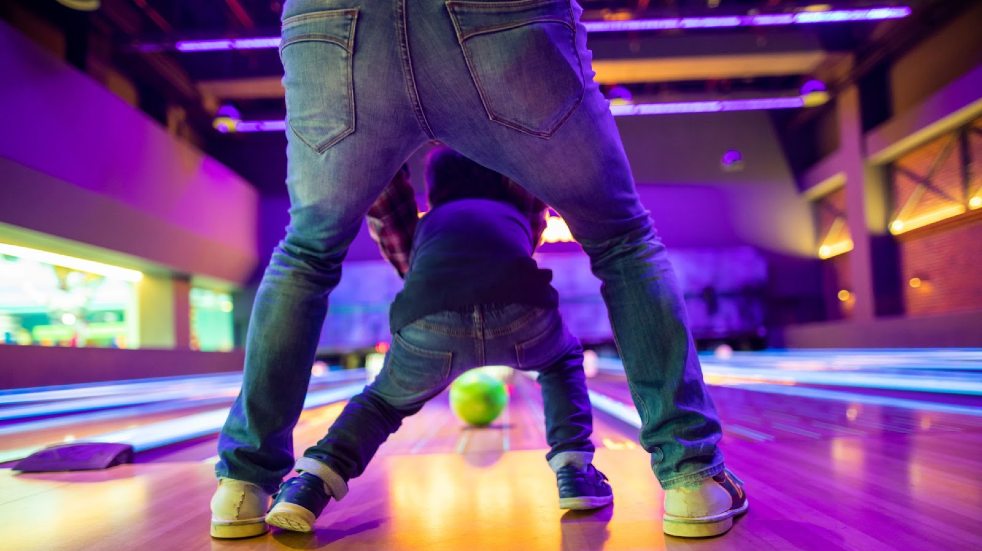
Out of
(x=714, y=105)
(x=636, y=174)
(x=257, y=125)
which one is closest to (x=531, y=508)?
(x=257, y=125)

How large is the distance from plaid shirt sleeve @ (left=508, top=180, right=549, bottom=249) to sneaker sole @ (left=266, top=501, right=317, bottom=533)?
2.10ft

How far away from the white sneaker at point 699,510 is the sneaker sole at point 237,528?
61 centimetres

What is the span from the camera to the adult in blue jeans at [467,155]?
2.67 feet

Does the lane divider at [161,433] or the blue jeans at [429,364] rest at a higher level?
the blue jeans at [429,364]

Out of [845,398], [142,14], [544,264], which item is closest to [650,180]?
[544,264]

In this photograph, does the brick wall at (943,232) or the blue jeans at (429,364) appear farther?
Answer: the brick wall at (943,232)

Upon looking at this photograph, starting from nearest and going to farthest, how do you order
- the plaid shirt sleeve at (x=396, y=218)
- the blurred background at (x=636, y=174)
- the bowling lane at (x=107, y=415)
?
the plaid shirt sleeve at (x=396, y=218) → the bowling lane at (x=107, y=415) → the blurred background at (x=636, y=174)

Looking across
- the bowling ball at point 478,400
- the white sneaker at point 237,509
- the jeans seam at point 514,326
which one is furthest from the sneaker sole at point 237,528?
the bowling ball at point 478,400

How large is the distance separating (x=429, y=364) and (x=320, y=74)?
1.58 ft

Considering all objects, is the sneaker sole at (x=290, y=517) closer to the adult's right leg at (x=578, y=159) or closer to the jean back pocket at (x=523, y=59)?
the adult's right leg at (x=578, y=159)

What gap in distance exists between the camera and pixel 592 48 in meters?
8.59

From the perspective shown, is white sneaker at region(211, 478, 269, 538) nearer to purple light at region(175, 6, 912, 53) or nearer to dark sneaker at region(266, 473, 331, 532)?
dark sneaker at region(266, 473, 331, 532)

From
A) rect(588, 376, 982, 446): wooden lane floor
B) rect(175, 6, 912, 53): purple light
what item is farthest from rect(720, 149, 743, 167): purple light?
rect(588, 376, 982, 446): wooden lane floor

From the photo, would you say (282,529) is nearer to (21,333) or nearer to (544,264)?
(21,333)
